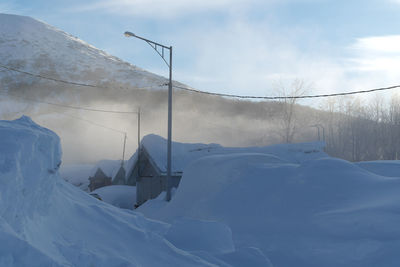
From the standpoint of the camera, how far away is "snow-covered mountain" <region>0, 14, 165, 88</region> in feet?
447

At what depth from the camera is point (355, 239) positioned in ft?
21.9

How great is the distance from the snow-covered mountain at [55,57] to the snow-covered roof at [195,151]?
104298mm

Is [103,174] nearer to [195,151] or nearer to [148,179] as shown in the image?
[148,179]

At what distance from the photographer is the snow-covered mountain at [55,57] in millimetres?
→ 136125

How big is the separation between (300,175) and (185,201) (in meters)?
3.90

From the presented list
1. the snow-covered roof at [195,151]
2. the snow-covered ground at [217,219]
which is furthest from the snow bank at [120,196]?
the snow-covered ground at [217,219]

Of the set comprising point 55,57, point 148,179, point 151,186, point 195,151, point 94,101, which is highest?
point 55,57

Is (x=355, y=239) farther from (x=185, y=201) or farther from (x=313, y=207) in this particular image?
(x=185, y=201)

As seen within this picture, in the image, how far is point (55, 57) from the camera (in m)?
144

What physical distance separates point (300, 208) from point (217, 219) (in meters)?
2.23

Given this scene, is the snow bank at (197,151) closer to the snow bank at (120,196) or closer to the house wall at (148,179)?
the house wall at (148,179)

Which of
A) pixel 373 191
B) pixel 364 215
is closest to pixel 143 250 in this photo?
pixel 364 215

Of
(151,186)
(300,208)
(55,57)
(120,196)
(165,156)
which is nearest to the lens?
(300,208)

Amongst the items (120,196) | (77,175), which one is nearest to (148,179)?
(120,196)
